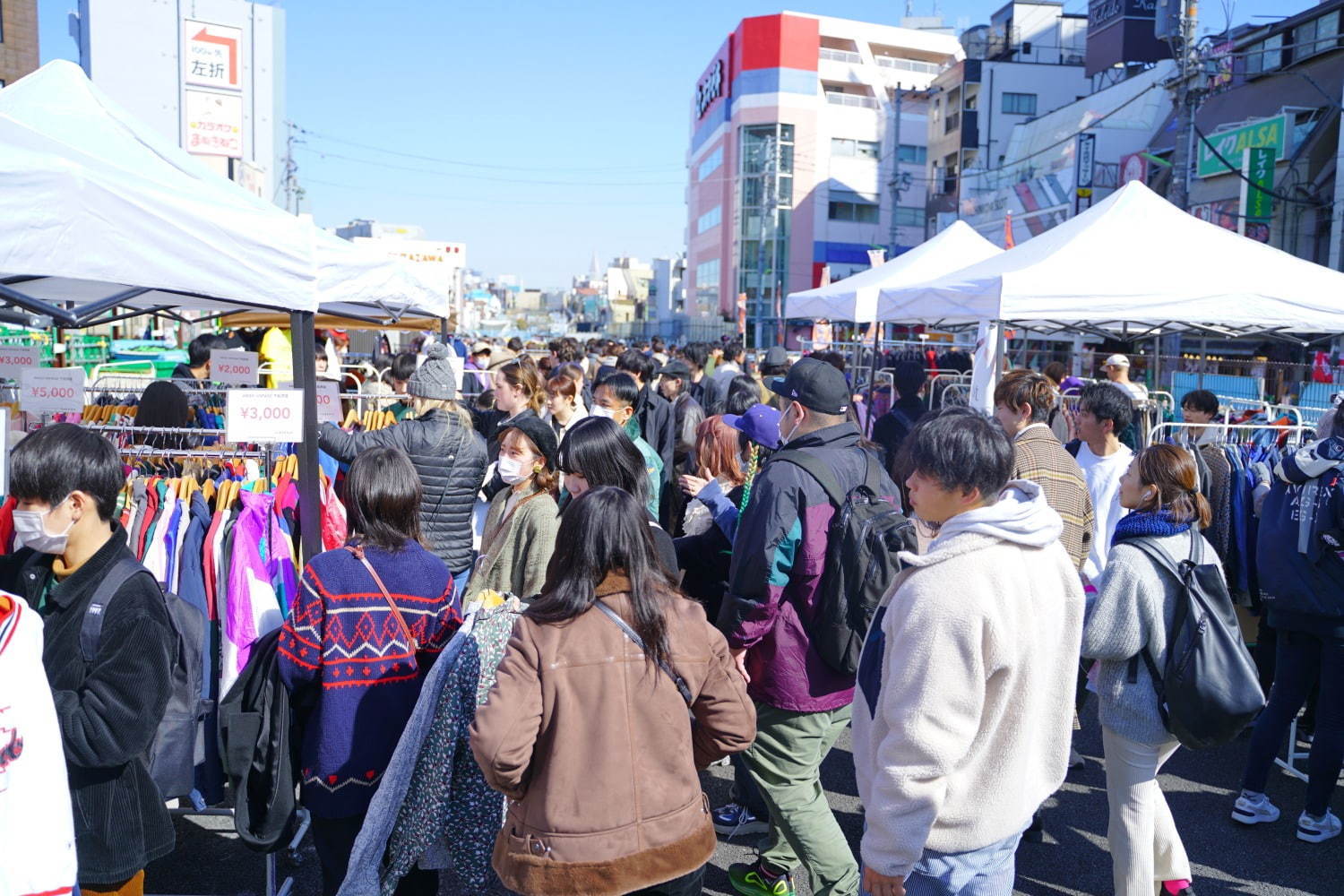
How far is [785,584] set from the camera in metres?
3.31

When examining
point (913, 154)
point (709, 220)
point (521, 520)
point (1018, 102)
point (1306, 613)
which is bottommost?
point (1306, 613)

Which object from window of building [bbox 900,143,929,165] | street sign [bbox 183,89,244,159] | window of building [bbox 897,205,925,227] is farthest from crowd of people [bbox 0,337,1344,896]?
window of building [bbox 900,143,929,165]

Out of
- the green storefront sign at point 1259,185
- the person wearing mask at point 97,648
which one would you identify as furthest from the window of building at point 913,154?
the person wearing mask at point 97,648

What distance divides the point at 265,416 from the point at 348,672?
4.53ft

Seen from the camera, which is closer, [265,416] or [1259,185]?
[265,416]

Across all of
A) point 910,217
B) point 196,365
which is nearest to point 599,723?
point 196,365

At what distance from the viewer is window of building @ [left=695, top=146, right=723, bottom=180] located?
2397 inches

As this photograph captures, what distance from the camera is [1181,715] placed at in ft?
10.7

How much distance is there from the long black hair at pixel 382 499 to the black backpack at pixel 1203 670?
2525 millimetres

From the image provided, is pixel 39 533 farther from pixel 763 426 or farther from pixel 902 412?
pixel 902 412

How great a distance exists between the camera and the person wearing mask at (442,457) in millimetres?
4656

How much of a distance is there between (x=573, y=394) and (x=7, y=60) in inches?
1046

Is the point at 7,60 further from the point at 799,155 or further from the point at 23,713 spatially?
the point at 799,155

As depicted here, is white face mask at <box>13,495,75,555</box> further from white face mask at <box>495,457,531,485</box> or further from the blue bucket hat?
the blue bucket hat
